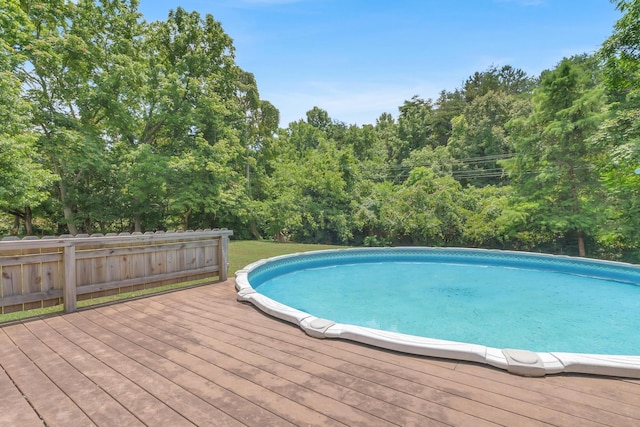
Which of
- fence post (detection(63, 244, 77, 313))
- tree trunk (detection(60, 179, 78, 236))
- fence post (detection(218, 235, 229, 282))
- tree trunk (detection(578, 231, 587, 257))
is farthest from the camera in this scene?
tree trunk (detection(60, 179, 78, 236))

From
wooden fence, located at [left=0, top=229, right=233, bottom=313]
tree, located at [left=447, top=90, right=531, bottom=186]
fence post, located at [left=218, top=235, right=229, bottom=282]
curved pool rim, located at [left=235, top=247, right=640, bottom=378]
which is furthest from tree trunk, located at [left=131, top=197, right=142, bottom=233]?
tree, located at [left=447, top=90, right=531, bottom=186]

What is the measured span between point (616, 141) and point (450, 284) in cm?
636

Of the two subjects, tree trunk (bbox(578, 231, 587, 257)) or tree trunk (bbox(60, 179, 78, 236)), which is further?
tree trunk (bbox(60, 179, 78, 236))

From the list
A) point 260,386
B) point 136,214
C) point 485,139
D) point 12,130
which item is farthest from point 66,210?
point 485,139

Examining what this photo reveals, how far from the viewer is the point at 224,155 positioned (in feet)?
47.9

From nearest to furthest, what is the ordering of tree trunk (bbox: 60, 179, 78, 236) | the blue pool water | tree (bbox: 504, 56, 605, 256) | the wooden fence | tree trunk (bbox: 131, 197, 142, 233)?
the wooden fence → the blue pool water → tree (bbox: 504, 56, 605, 256) → tree trunk (bbox: 60, 179, 78, 236) → tree trunk (bbox: 131, 197, 142, 233)

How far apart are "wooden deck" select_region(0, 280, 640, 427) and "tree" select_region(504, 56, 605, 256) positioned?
1097cm

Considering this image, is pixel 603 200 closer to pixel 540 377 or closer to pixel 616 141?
pixel 616 141

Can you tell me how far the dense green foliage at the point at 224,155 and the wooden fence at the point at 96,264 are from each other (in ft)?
19.8

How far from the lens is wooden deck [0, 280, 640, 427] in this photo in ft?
5.89

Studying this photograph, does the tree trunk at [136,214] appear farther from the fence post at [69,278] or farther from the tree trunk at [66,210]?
A: the fence post at [69,278]

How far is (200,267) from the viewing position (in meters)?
5.33

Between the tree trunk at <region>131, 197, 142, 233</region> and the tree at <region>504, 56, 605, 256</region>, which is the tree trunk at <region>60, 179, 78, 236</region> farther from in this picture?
the tree at <region>504, 56, 605, 256</region>

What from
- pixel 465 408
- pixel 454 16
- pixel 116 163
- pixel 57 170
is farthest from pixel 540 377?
pixel 57 170
